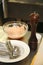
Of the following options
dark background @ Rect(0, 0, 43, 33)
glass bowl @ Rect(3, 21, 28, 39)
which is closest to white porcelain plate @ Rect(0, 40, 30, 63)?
glass bowl @ Rect(3, 21, 28, 39)

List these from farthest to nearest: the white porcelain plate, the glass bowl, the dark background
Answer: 1. the dark background
2. the glass bowl
3. the white porcelain plate

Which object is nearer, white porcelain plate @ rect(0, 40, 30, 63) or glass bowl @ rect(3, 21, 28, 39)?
white porcelain plate @ rect(0, 40, 30, 63)

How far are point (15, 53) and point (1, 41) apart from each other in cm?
19

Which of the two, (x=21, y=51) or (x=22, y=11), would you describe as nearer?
(x=21, y=51)

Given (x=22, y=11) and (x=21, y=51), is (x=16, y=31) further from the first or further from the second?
(x=22, y=11)

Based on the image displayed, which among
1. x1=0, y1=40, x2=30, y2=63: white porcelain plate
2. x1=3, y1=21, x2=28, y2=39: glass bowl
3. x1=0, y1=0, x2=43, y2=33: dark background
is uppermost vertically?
x1=3, y1=21, x2=28, y2=39: glass bowl

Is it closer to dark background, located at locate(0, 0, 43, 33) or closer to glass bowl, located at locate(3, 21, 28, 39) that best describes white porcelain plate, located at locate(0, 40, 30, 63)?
glass bowl, located at locate(3, 21, 28, 39)

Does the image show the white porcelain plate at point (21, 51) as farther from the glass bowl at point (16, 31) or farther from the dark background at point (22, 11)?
the dark background at point (22, 11)

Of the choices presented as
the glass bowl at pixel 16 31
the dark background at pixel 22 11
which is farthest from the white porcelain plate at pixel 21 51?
the dark background at pixel 22 11

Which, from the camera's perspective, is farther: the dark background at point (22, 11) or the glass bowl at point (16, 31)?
the dark background at point (22, 11)

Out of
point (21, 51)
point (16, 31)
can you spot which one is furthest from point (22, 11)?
point (21, 51)

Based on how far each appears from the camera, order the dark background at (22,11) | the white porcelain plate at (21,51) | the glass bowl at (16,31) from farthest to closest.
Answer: the dark background at (22,11), the glass bowl at (16,31), the white porcelain plate at (21,51)

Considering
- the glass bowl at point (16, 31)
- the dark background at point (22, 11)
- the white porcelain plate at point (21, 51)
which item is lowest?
the dark background at point (22, 11)

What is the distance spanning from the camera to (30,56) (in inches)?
40.5
